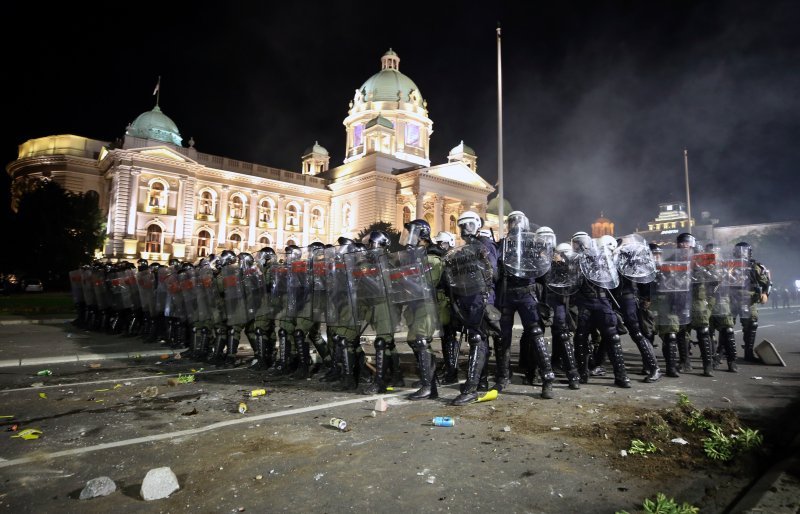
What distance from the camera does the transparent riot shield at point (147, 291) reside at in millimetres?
10609

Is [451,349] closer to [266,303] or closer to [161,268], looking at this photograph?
[266,303]

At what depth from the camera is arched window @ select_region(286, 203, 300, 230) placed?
51553 mm

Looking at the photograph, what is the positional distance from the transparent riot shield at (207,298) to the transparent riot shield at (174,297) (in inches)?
34.4

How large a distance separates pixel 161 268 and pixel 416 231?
282 inches

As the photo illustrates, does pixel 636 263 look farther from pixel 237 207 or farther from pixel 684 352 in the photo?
pixel 237 207

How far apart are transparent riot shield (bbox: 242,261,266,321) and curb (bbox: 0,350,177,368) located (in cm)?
282

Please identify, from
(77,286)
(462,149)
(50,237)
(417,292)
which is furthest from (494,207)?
(417,292)

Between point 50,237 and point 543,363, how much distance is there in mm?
34865

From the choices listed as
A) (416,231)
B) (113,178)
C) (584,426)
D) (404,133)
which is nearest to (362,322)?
(416,231)

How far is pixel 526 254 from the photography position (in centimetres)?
584

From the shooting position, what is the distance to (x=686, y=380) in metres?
6.34

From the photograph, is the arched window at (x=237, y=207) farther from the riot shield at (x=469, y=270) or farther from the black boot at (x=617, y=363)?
the black boot at (x=617, y=363)

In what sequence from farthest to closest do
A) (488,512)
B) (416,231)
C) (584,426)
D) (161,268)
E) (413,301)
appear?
(161,268) → (416,231) → (413,301) → (584,426) → (488,512)

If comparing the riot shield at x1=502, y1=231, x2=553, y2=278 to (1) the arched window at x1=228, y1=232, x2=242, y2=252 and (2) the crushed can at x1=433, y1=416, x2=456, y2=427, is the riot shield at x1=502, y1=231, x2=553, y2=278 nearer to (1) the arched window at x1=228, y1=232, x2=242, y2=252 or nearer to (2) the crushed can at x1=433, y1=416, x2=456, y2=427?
(2) the crushed can at x1=433, y1=416, x2=456, y2=427
